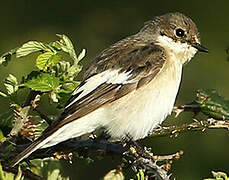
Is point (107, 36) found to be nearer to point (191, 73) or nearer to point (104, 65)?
point (191, 73)

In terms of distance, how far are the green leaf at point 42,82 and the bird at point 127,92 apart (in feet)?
1.61

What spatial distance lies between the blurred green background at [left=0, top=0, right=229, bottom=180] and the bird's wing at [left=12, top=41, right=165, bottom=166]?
2.89 ft

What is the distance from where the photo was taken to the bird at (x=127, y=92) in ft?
10.9

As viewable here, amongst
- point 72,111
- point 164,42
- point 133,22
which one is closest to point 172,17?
point 164,42

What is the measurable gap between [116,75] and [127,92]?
0.12m

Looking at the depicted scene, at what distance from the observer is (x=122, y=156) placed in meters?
2.66

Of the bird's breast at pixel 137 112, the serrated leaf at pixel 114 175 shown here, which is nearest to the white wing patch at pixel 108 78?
the bird's breast at pixel 137 112

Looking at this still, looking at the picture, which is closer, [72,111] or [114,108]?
[72,111]

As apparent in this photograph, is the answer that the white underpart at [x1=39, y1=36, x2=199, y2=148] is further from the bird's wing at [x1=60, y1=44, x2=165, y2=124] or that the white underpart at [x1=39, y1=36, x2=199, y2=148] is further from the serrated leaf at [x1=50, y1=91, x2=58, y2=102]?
the serrated leaf at [x1=50, y1=91, x2=58, y2=102]

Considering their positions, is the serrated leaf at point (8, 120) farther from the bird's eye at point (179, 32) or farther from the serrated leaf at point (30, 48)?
the bird's eye at point (179, 32)

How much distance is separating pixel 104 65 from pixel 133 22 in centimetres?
157

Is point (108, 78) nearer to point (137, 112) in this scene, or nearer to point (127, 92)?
point (127, 92)

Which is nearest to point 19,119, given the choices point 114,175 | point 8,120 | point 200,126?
point 8,120

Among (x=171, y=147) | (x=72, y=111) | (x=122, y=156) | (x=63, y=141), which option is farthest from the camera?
(x=171, y=147)
